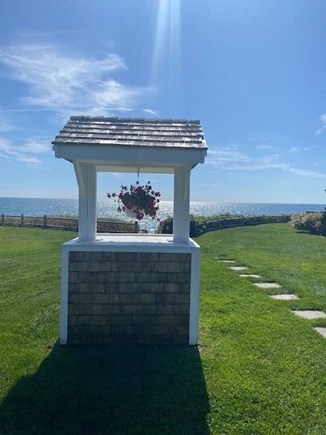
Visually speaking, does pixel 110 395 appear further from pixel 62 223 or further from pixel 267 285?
pixel 62 223

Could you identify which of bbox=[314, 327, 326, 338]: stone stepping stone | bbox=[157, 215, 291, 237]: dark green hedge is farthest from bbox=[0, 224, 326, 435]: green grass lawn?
bbox=[157, 215, 291, 237]: dark green hedge

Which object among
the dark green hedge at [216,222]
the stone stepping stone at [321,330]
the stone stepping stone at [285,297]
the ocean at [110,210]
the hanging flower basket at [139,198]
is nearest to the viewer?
the stone stepping stone at [321,330]

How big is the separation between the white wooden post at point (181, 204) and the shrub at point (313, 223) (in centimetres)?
1460

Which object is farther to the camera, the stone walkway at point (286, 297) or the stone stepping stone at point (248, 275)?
the stone stepping stone at point (248, 275)

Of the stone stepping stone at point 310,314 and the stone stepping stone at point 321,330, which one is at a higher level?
the stone stepping stone at point 310,314

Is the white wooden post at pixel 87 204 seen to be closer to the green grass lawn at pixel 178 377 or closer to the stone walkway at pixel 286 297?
the green grass lawn at pixel 178 377

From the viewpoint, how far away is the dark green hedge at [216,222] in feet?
50.8

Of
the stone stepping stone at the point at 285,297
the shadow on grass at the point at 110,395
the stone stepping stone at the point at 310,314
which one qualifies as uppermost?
the stone stepping stone at the point at 285,297

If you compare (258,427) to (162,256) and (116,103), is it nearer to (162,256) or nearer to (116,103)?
(162,256)

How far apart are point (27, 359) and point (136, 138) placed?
2.76 metres

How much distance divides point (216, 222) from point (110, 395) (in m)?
16.4

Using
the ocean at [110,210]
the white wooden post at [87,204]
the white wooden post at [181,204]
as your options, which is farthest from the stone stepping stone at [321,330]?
the white wooden post at [87,204]

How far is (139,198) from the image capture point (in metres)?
4.80

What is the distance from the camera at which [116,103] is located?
424 inches
